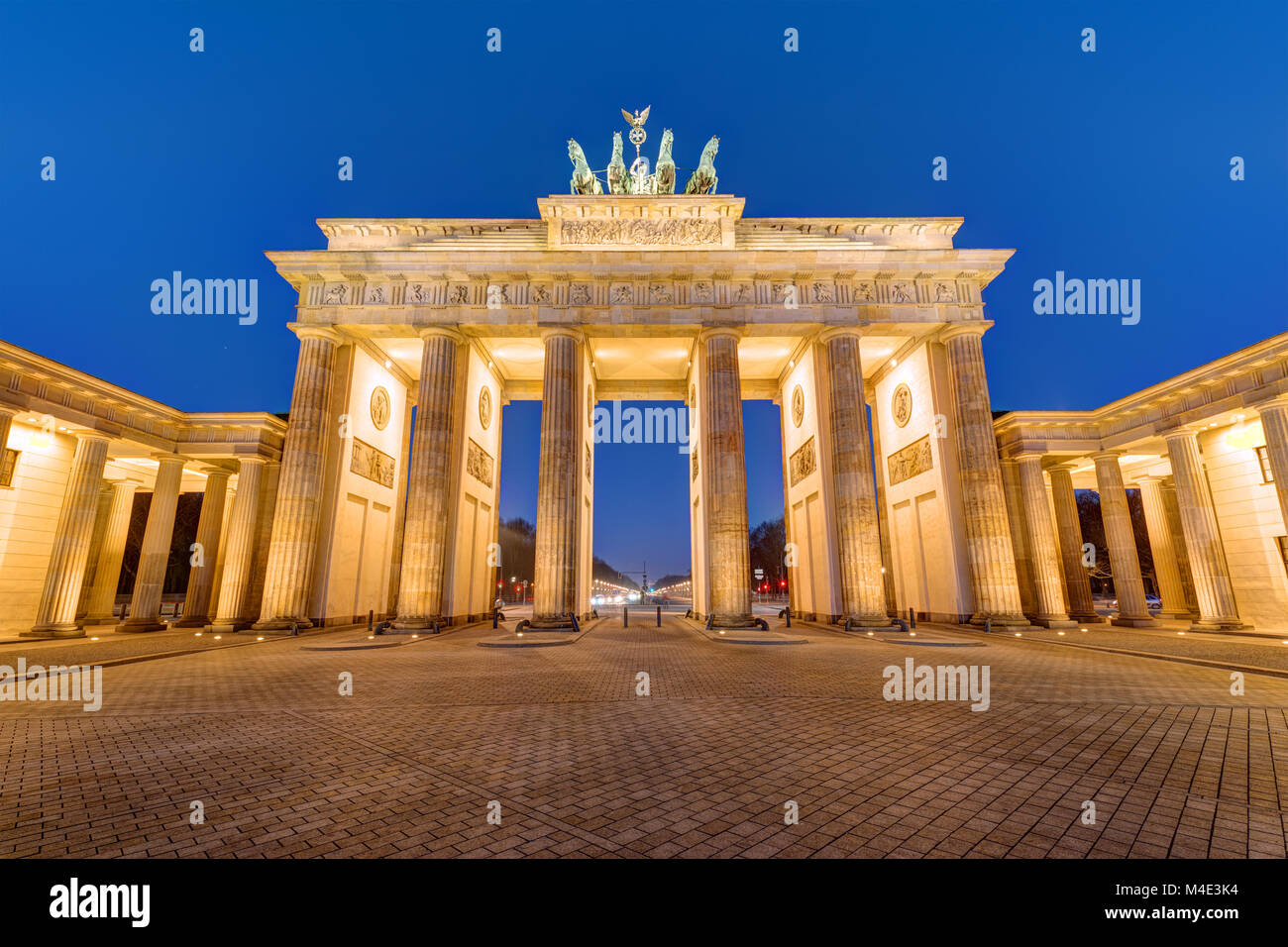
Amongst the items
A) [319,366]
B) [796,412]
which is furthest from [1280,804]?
[319,366]

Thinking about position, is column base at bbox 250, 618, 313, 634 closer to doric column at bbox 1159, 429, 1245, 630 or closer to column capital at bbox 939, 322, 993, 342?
column capital at bbox 939, 322, 993, 342

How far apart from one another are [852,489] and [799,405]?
6861mm

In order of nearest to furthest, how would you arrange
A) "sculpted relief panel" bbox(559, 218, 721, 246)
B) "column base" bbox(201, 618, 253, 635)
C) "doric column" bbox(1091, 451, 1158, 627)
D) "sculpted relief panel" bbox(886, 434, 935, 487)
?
"column base" bbox(201, 618, 253, 635) → "doric column" bbox(1091, 451, 1158, 627) → "sculpted relief panel" bbox(886, 434, 935, 487) → "sculpted relief panel" bbox(559, 218, 721, 246)

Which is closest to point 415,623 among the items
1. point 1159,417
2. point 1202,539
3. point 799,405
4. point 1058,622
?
point 799,405

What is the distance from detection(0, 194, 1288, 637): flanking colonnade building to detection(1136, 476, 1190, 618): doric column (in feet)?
3.08

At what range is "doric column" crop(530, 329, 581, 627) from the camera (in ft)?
61.7

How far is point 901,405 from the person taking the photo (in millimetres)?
24109

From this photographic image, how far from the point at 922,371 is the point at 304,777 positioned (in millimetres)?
24661

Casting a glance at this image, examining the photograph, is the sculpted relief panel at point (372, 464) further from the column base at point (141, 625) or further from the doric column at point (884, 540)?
the doric column at point (884, 540)

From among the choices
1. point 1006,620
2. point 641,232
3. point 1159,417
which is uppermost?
point 641,232

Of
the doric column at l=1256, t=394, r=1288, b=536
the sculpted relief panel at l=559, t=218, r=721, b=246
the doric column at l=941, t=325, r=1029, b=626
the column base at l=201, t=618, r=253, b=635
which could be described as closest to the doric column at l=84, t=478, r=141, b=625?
the column base at l=201, t=618, r=253, b=635

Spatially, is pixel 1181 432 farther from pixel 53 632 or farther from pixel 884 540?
pixel 53 632
